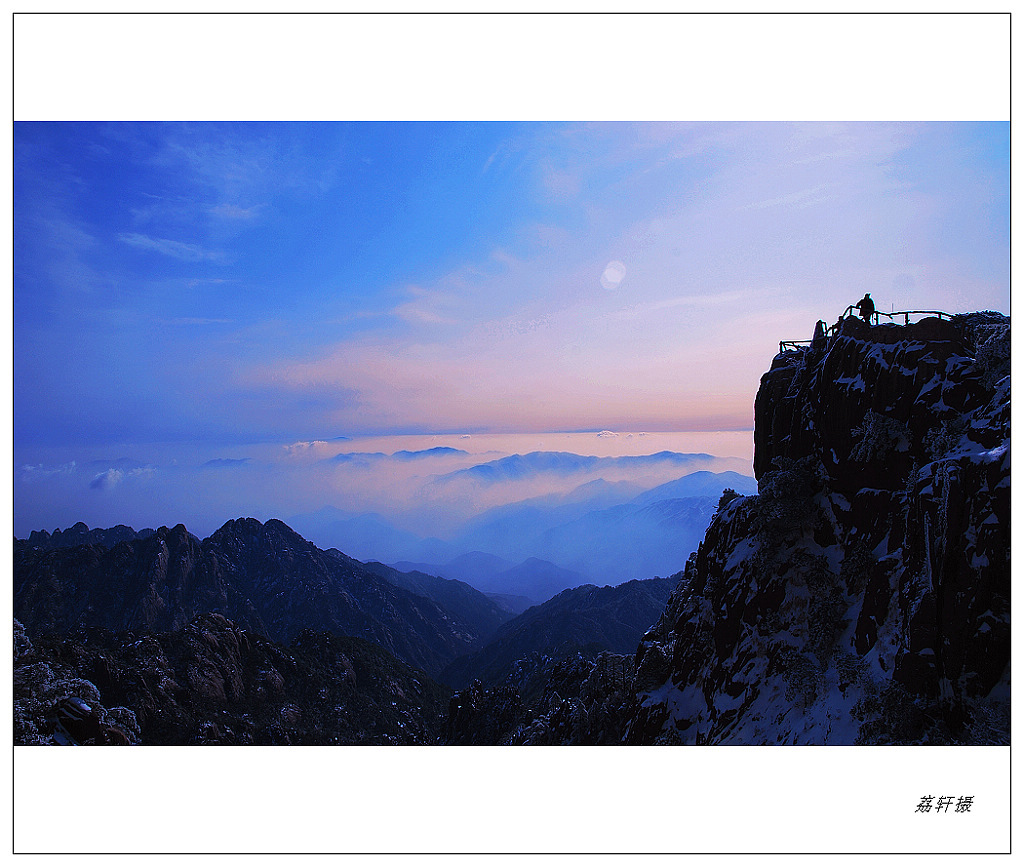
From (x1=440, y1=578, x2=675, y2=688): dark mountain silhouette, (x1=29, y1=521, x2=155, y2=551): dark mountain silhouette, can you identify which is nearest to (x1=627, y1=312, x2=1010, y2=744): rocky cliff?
(x1=440, y1=578, x2=675, y2=688): dark mountain silhouette

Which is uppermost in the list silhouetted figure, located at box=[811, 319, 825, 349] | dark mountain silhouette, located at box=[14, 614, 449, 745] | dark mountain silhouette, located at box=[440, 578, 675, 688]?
silhouetted figure, located at box=[811, 319, 825, 349]

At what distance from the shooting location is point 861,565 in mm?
17016

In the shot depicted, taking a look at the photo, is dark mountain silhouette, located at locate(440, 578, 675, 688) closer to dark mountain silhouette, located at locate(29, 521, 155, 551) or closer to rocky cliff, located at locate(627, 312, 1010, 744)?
rocky cliff, located at locate(627, 312, 1010, 744)

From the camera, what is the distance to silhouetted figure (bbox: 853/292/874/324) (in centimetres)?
1927

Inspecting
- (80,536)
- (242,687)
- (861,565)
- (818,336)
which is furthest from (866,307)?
(80,536)

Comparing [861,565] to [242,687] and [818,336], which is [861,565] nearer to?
[818,336]

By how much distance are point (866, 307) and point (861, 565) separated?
35.3ft

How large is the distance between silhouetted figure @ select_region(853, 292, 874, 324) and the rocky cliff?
566 mm

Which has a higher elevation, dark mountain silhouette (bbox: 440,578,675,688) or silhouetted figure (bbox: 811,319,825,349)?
silhouetted figure (bbox: 811,319,825,349)
